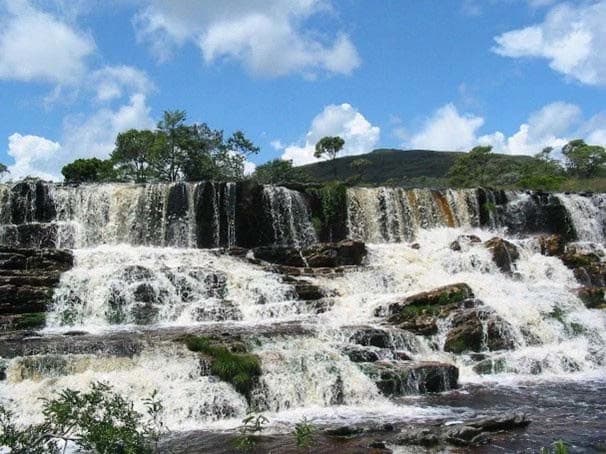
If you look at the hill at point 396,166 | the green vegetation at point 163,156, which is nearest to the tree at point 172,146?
the green vegetation at point 163,156

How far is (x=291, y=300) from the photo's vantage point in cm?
2344

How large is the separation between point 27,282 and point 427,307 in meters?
14.4

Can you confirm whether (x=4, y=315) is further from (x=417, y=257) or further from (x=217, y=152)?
(x=217, y=152)

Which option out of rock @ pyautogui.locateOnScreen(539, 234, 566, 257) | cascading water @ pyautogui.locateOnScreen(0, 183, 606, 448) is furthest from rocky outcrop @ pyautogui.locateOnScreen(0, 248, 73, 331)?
rock @ pyautogui.locateOnScreen(539, 234, 566, 257)

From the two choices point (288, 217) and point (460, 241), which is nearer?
point (460, 241)

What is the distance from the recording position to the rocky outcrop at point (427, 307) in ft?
64.6

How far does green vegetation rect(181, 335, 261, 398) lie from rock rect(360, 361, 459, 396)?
296 centimetres

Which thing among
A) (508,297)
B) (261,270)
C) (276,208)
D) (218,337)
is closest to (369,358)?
(218,337)

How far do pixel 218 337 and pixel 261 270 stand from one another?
8.99 metres

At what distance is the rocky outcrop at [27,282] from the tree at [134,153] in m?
31.4

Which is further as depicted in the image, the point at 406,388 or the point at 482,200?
the point at 482,200

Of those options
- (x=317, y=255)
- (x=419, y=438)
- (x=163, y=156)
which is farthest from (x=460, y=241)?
(x=163, y=156)

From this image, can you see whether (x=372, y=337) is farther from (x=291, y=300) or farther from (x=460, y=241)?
(x=460, y=241)

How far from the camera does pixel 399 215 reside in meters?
35.0
